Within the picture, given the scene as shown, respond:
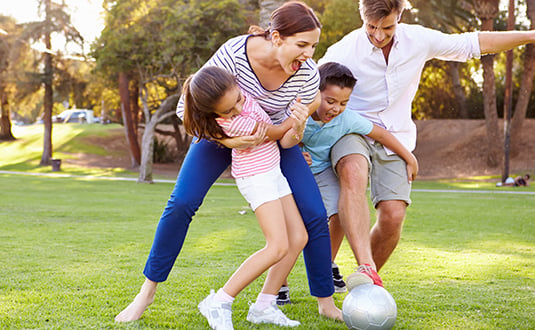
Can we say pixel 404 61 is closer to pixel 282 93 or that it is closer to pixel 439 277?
pixel 282 93

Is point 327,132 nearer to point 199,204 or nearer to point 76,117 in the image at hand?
point 199,204

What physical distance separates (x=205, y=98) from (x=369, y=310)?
1569mm

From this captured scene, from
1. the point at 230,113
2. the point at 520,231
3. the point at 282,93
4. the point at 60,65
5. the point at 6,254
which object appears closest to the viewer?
the point at 230,113

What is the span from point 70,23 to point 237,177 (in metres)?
30.7

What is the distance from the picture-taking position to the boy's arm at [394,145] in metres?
4.47

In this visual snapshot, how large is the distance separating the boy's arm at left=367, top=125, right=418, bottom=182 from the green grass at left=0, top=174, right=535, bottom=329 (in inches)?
39.0

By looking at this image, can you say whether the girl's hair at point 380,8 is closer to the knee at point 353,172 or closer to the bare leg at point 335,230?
the knee at point 353,172

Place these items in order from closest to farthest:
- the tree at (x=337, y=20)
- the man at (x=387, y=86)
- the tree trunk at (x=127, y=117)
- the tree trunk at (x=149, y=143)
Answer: the man at (x=387, y=86) < the tree trunk at (x=149, y=143) < the tree at (x=337, y=20) < the tree trunk at (x=127, y=117)

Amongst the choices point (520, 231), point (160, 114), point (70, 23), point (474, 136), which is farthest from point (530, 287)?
point (70, 23)

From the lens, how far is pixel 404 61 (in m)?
4.50

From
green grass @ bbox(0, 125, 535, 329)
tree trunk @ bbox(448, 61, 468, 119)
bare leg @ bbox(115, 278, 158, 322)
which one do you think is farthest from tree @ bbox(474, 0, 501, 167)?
bare leg @ bbox(115, 278, 158, 322)

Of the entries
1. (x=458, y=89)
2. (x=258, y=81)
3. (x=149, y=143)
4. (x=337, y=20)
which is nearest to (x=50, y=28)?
(x=149, y=143)

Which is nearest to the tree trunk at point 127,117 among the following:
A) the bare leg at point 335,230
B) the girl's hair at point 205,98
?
the bare leg at point 335,230

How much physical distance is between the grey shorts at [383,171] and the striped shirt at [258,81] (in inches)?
25.2
